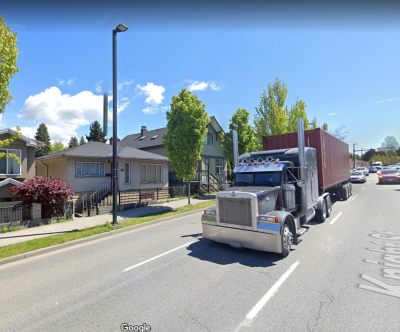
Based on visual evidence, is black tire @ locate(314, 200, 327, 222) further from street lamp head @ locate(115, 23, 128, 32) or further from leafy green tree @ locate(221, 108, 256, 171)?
leafy green tree @ locate(221, 108, 256, 171)

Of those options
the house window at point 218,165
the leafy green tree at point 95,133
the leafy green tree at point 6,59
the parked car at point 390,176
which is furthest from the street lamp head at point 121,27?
the leafy green tree at point 95,133

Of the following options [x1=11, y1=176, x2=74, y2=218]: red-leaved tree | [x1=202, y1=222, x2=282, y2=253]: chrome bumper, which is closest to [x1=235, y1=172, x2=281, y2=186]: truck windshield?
[x1=202, y1=222, x2=282, y2=253]: chrome bumper

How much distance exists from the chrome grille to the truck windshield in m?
1.48

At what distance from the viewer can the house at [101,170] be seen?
15148 mm

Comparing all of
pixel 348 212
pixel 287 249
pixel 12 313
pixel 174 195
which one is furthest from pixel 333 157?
pixel 12 313

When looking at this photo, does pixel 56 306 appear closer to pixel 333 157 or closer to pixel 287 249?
pixel 287 249

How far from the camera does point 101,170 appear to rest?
1667 centimetres

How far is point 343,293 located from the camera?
3.89 metres

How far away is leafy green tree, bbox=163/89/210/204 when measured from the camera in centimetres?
1437

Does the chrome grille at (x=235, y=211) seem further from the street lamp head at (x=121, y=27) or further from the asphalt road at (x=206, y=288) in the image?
the street lamp head at (x=121, y=27)

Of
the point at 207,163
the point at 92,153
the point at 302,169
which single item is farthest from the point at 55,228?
the point at 207,163

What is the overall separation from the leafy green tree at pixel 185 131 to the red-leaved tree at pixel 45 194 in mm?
6585

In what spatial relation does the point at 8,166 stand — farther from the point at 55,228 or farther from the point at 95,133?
the point at 95,133

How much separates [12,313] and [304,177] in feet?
23.9
